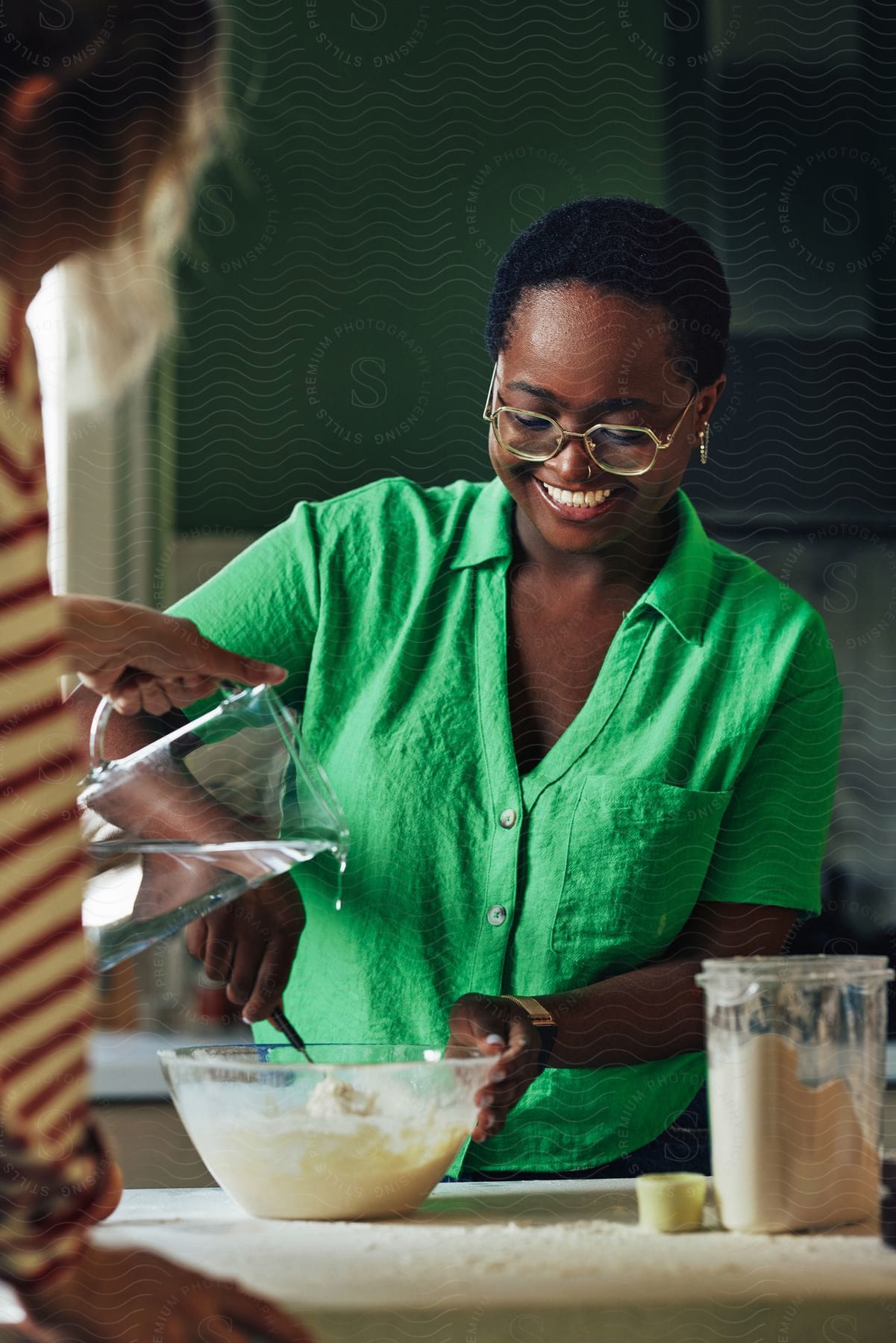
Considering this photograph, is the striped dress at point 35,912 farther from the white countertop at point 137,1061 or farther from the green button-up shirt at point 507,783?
the white countertop at point 137,1061

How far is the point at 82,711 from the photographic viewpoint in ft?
1.33

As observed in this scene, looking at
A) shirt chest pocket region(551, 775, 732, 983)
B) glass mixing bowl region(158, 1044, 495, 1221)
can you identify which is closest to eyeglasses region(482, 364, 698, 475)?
shirt chest pocket region(551, 775, 732, 983)

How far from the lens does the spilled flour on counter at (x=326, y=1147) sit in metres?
0.32

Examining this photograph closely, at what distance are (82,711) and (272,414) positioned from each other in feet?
0.66

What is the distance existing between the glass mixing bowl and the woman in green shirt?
9cm

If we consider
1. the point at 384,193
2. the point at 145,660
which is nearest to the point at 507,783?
the point at 145,660

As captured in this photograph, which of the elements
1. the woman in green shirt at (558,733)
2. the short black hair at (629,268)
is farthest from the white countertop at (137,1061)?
the short black hair at (629,268)

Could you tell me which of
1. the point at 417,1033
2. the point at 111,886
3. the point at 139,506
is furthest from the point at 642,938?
the point at 139,506

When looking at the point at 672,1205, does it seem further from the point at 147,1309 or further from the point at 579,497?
the point at 579,497

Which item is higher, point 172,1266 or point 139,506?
point 139,506

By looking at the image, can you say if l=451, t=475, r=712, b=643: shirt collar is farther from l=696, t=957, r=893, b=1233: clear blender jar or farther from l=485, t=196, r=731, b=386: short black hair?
l=696, t=957, r=893, b=1233: clear blender jar

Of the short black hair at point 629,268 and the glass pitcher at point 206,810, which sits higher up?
the short black hair at point 629,268

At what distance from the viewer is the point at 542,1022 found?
1.44 ft

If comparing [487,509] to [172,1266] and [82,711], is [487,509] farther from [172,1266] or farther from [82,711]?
[172,1266]
